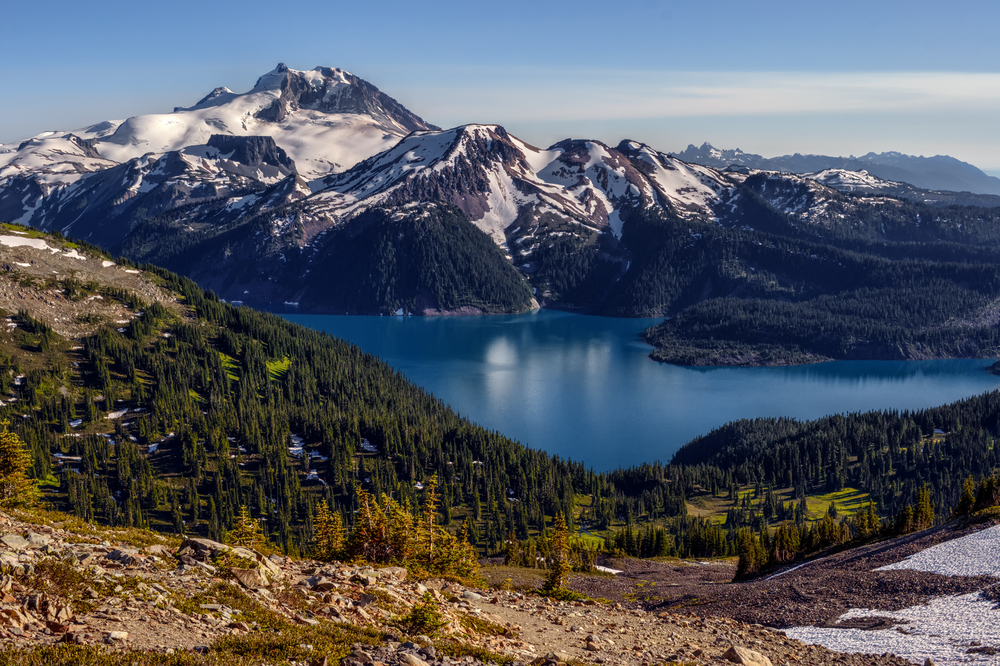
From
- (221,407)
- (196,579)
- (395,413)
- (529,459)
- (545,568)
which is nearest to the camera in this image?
(196,579)

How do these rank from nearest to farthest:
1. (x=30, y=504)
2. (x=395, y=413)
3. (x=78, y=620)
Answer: (x=78, y=620) → (x=30, y=504) → (x=395, y=413)

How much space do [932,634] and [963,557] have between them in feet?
44.8

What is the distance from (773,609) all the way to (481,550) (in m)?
64.0

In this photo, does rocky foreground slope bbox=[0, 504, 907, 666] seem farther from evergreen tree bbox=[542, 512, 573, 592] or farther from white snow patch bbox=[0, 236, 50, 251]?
white snow patch bbox=[0, 236, 50, 251]

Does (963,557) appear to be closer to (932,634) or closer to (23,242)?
(932,634)

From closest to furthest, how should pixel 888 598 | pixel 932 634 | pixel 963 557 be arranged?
pixel 932 634
pixel 888 598
pixel 963 557

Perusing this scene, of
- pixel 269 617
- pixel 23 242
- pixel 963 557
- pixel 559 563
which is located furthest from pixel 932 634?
pixel 23 242

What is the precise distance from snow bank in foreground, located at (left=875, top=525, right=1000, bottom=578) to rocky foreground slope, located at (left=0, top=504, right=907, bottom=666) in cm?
1472

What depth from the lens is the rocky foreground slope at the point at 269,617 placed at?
74.8 ft

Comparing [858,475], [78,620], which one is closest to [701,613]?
[78,620]

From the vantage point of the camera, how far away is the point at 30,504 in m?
47.7

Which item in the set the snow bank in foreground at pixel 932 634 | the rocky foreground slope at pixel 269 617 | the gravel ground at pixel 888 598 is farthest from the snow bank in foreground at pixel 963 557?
the rocky foreground slope at pixel 269 617

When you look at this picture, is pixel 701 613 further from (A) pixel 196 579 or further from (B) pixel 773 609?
(A) pixel 196 579

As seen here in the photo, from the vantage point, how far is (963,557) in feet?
157
